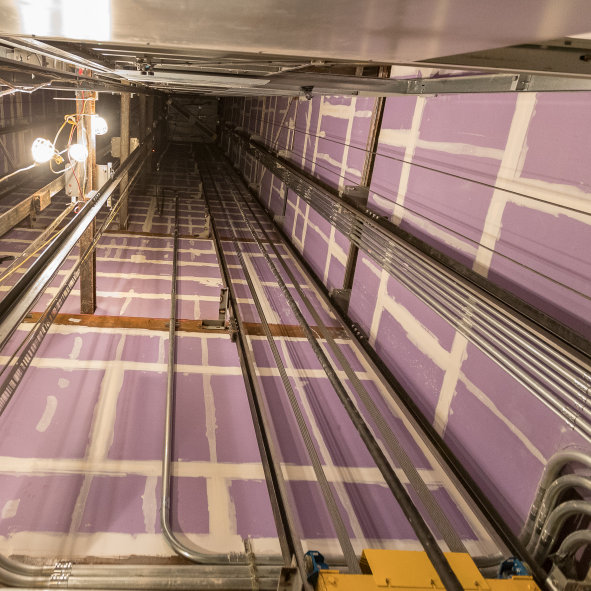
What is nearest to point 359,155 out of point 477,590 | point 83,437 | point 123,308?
point 123,308

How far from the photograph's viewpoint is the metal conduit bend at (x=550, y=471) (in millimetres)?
2029

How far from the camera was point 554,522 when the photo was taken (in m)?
2.16

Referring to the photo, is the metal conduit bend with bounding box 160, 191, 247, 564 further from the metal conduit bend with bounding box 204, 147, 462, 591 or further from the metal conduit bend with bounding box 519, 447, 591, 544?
the metal conduit bend with bounding box 519, 447, 591, 544

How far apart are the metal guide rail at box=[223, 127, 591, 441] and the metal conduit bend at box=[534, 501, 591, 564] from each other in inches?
14.8

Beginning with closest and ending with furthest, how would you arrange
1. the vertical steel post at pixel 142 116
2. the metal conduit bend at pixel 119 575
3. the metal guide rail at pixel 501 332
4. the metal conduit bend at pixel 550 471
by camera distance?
the metal guide rail at pixel 501 332, the metal conduit bend at pixel 550 471, the metal conduit bend at pixel 119 575, the vertical steel post at pixel 142 116

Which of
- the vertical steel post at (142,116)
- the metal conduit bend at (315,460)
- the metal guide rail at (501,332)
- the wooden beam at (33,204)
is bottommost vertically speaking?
the metal conduit bend at (315,460)

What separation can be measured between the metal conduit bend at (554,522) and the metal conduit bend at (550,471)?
0.30 ft

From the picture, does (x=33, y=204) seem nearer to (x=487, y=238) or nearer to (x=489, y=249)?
(x=487, y=238)

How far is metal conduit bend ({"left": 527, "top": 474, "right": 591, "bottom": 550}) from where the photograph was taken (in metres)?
1.99

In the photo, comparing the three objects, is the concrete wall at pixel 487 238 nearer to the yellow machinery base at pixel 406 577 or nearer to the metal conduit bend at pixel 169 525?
the yellow machinery base at pixel 406 577

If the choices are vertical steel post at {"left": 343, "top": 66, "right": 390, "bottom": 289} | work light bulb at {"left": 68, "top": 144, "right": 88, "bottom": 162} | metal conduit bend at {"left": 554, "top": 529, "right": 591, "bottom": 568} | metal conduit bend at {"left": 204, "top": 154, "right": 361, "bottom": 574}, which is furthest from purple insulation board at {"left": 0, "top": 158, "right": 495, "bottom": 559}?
work light bulb at {"left": 68, "top": 144, "right": 88, "bottom": 162}

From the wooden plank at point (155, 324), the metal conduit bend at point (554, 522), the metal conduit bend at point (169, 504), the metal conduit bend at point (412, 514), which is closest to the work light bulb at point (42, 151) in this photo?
the wooden plank at point (155, 324)

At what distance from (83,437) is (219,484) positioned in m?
1.02

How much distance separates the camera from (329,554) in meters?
2.49
